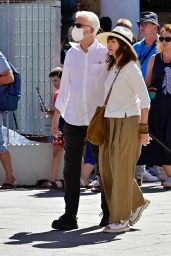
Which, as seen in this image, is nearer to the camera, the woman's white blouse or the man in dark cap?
the woman's white blouse

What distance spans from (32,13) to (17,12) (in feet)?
0.66

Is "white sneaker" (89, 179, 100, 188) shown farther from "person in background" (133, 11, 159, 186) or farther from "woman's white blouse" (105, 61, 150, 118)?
"woman's white blouse" (105, 61, 150, 118)

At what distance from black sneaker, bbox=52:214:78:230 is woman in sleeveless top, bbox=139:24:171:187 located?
3037 millimetres

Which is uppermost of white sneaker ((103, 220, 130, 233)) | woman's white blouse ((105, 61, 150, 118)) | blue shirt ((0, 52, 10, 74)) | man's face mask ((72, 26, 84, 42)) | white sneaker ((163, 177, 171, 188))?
man's face mask ((72, 26, 84, 42))

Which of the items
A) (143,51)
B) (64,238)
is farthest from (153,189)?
(64,238)

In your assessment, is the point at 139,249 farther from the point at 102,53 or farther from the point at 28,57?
the point at 28,57

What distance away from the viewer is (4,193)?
1177 cm

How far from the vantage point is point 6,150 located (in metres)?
12.3

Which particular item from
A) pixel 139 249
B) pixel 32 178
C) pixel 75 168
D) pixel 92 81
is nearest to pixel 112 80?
pixel 92 81

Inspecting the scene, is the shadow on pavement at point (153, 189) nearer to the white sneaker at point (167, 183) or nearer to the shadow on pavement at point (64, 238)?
the white sneaker at point (167, 183)

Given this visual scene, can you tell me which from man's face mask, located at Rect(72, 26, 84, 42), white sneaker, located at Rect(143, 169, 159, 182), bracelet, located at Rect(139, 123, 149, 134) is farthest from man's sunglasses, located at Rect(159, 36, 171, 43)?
bracelet, located at Rect(139, 123, 149, 134)

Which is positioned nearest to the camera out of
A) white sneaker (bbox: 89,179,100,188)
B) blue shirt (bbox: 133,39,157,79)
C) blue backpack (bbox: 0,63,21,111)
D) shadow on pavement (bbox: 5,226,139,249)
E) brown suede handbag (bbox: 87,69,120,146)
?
shadow on pavement (bbox: 5,226,139,249)

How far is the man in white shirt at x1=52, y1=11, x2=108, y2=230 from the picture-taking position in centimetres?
875

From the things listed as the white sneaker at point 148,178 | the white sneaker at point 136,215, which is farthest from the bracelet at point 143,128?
the white sneaker at point 148,178
